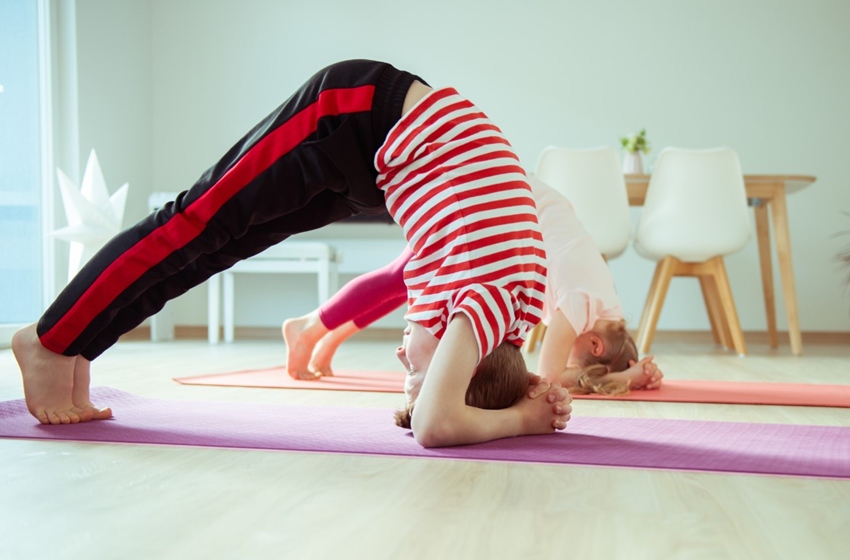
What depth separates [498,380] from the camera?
1.33m

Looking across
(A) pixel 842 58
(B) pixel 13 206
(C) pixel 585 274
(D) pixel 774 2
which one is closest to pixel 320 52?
(B) pixel 13 206

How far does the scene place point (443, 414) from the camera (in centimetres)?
122

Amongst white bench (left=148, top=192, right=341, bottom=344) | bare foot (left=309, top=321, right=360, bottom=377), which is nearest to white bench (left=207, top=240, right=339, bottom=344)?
white bench (left=148, top=192, right=341, bottom=344)

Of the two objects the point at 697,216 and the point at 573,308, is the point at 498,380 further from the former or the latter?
the point at 697,216

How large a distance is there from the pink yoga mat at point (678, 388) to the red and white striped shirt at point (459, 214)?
0.81 metres

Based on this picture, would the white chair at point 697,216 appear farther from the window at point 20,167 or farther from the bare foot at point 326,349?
the window at point 20,167

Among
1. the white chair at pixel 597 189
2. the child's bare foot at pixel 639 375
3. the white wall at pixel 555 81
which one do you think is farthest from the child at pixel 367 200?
the white wall at pixel 555 81

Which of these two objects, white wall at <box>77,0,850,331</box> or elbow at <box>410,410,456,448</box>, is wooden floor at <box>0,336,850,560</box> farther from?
white wall at <box>77,0,850,331</box>

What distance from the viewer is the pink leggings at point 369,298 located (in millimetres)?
2225

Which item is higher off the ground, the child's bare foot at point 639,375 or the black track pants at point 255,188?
the black track pants at point 255,188

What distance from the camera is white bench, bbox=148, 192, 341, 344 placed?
14.3 ft

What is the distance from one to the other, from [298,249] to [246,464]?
10.9 feet

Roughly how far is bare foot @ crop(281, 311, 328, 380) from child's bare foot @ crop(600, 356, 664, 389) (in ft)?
2.60

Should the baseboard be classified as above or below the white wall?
below
